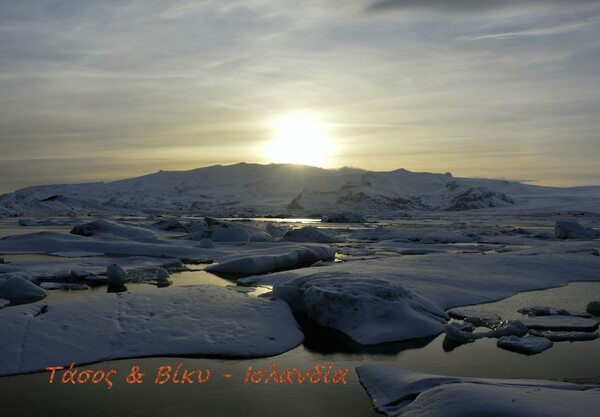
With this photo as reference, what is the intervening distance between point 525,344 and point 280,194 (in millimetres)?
115430

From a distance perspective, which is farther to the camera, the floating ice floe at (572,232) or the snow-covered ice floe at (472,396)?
the floating ice floe at (572,232)

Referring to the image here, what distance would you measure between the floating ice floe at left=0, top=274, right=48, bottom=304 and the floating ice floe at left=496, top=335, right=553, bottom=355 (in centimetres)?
824

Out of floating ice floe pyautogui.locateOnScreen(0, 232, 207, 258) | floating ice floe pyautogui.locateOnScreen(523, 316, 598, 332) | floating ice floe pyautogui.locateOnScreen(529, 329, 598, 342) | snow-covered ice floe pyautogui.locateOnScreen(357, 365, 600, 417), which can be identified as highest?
snow-covered ice floe pyautogui.locateOnScreen(357, 365, 600, 417)

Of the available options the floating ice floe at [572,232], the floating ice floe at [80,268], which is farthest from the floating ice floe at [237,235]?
the floating ice floe at [572,232]

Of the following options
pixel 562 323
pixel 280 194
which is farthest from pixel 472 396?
pixel 280 194

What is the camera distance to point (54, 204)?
6309 centimetres

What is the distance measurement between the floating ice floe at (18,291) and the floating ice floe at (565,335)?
8832 mm

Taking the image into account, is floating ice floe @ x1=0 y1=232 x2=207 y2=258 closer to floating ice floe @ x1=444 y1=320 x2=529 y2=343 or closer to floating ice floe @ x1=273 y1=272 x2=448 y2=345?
floating ice floe @ x1=273 y1=272 x2=448 y2=345

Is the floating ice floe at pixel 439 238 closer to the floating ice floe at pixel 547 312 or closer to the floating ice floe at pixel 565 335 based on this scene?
the floating ice floe at pixel 547 312

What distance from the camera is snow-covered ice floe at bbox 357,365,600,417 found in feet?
13.8

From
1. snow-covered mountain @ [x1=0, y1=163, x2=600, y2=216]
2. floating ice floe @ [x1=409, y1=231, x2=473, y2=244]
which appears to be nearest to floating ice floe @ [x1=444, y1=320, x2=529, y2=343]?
floating ice floe @ [x1=409, y1=231, x2=473, y2=244]

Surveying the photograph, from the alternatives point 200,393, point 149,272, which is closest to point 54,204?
point 149,272

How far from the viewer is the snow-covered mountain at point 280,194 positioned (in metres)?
72.5

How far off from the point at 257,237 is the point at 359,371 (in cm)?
1657
